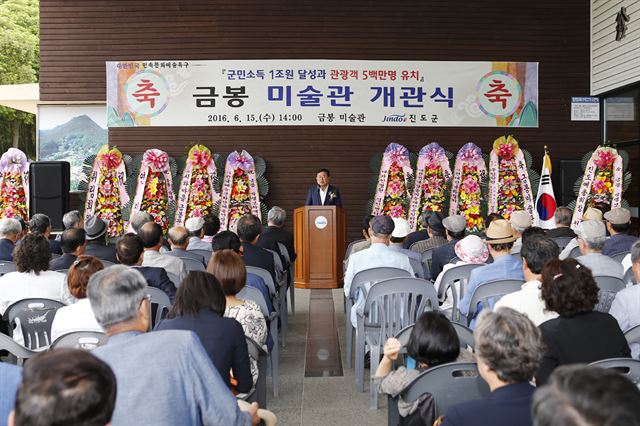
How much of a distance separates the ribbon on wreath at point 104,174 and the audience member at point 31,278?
6.09 metres

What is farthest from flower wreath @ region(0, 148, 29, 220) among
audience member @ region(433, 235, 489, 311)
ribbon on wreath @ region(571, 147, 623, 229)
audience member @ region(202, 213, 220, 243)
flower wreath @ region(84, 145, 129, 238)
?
ribbon on wreath @ region(571, 147, 623, 229)

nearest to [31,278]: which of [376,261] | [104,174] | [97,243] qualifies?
[97,243]

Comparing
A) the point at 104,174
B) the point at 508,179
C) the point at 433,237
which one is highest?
the point at 104,174

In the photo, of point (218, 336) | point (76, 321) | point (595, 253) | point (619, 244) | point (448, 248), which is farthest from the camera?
point (619, 244)

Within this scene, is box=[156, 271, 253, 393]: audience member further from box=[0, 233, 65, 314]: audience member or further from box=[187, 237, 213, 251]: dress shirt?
box=[187, 237, 213, 251]: dress shirt

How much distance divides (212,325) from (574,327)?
1414mm

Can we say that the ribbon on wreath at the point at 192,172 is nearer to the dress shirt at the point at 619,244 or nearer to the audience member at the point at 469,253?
the audience member at the point at 469,253

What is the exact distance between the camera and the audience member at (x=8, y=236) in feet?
18.3

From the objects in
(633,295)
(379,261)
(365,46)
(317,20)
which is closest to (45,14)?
(317,20)

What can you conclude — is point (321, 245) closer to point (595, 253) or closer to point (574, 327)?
point (595, 253)

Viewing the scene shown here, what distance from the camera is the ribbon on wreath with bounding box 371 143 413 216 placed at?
33.4ft

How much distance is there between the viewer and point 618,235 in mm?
5629

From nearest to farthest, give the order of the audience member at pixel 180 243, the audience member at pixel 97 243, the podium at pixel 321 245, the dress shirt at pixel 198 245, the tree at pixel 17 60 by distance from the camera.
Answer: the audience member at pixel 97 243, the audience member at pixel 180 243, the dress shirt at pixel 198 245, the podium at pixel 321 245, the tree at pixel 17 60

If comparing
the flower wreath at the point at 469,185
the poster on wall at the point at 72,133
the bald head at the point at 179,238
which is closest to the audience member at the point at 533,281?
the bald head at the point at 179,238
